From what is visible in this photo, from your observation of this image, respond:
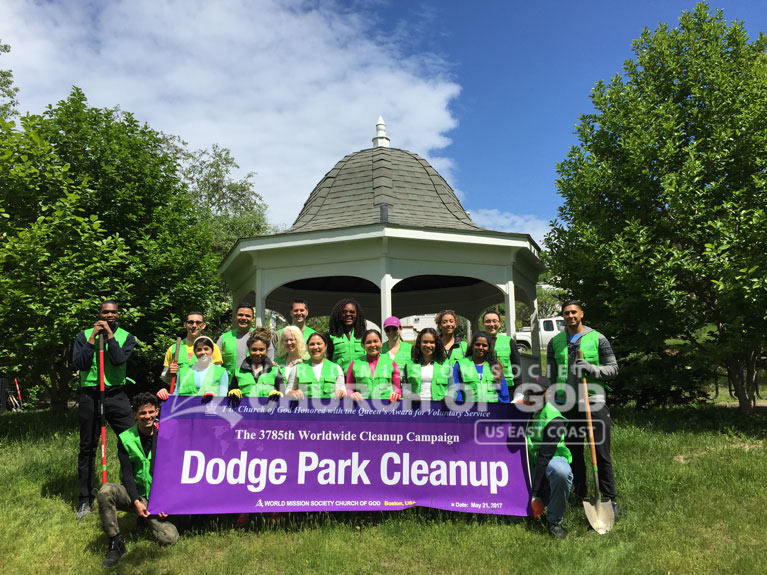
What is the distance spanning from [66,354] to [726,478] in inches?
397

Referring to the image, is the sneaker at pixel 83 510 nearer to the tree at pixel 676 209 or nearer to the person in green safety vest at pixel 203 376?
the person in green safety vest at pixel 203 376

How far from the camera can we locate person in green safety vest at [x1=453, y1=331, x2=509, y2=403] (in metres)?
5.29

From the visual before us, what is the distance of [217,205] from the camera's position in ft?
113

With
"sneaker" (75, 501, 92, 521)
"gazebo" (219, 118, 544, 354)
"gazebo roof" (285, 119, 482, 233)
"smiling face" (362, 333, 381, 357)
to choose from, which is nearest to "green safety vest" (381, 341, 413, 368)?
"smiling face" (362, 333, 381, 357)

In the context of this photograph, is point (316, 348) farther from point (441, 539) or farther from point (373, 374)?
point (441, 539)

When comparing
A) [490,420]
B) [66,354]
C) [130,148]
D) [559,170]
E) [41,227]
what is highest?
[130,148]

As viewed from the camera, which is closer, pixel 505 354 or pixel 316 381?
pixel 316 381

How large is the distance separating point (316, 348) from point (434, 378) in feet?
3.93

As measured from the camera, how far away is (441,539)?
4.45m

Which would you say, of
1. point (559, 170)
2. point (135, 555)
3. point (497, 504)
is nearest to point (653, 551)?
point (497, 504)

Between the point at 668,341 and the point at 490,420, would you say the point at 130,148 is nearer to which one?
the point at 490,420

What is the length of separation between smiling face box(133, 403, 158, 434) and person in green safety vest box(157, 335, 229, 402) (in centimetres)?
35

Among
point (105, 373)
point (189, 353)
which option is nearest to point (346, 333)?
point (189, 353)

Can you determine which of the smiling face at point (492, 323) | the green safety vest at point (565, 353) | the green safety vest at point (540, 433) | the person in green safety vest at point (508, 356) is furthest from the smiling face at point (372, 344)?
the green safety vest at point (565, 353)
